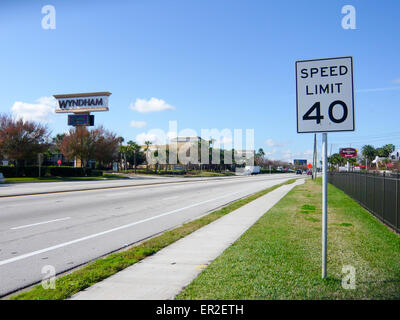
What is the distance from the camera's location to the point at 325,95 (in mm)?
5074

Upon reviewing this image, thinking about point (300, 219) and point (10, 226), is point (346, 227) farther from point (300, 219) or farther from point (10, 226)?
point (10, 226)

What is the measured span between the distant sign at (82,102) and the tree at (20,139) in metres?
11.4

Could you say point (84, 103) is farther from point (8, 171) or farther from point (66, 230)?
point (66, 230)

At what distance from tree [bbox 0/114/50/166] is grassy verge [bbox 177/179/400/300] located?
144 feet

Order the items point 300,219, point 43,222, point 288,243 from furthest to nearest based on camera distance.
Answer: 1. point 300,219
2. point 43,222
3. point 288,243

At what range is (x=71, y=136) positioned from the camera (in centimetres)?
5962

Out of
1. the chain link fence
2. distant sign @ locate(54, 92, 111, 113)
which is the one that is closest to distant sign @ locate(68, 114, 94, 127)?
distant sign @ locate(54, 92, 111, 113)

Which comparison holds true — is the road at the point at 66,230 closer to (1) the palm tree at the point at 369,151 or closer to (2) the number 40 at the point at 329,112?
(2) the number 40 at the point at 329,112

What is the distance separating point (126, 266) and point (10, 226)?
5.54m

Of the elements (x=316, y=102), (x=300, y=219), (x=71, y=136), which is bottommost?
(x=300, y=219)

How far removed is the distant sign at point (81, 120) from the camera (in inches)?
2297
